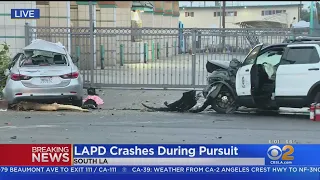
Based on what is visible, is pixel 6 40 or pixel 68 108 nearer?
pixel 68 108

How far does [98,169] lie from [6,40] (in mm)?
13842

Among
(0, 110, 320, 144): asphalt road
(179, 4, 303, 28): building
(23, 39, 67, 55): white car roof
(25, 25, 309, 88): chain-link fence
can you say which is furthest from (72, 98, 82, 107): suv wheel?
(179, 4, 303, 28): building

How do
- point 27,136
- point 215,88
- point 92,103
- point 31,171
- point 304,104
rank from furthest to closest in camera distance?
point 92,103, point 215,88, point 304,104, point 27,136, point 31,171

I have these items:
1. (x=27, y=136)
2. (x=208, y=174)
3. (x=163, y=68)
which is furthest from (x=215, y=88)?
(x=208, y=174)

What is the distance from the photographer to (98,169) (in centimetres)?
361

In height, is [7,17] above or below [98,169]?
above

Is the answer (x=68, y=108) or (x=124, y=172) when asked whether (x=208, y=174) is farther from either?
(x=68, y=108)

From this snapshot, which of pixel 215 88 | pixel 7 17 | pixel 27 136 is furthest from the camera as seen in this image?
pixel 7 17

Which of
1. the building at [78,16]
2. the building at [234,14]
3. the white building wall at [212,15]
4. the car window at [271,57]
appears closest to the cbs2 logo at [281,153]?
the car window at [271,57]

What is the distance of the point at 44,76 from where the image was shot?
36.9 feet

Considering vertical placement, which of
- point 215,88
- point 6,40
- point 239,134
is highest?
point 6,40

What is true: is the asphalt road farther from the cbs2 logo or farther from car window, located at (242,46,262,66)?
the cbs2 logo

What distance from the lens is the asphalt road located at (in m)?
8.22

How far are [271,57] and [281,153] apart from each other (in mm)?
8254
